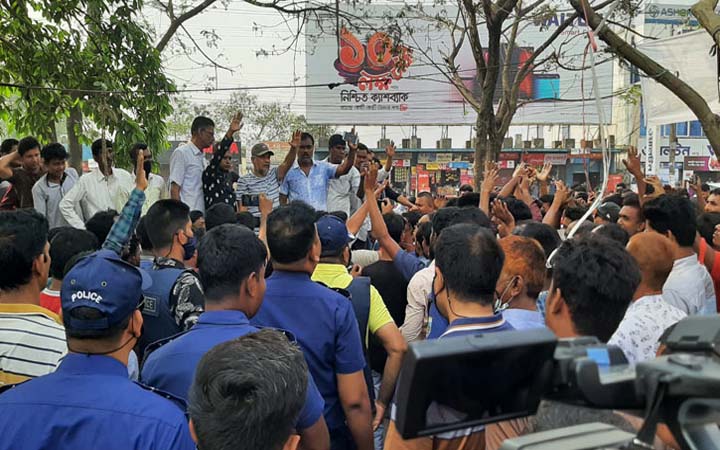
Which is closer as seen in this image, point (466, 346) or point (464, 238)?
point (466, 346)

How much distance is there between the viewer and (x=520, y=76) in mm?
10711

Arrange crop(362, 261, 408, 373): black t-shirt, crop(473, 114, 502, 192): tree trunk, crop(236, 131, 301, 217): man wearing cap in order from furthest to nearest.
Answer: crop(473, 114, 502, 192): tree trunk, crop(236, 131, 301, 217): man wearing cap, crop(362, 261, 408, 373): black t-shirt

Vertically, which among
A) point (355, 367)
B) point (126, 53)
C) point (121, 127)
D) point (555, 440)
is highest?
point (126, 53)

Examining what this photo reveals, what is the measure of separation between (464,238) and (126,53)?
17.4 feet

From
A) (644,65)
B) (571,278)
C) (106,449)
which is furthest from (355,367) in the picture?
(644,65)

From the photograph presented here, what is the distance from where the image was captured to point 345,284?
316 cm

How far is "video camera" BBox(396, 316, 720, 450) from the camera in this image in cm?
79

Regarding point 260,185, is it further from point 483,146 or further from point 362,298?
point 483,146

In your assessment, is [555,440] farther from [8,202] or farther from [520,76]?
[520,76]

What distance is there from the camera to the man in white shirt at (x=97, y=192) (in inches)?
219

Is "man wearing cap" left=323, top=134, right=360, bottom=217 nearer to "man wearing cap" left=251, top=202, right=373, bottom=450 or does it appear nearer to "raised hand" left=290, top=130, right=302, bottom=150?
"raised hand" left=290, top=130, right=302, bottom=150

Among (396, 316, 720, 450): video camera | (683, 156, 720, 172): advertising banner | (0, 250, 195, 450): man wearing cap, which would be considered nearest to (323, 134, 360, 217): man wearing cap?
(0, 250, 195, 450): man wearing cap

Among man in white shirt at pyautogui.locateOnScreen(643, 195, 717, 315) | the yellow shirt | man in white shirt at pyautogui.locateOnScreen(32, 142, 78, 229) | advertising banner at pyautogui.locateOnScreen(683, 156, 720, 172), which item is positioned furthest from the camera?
advertising banner at pyautogui.locateOnScreen(683, 156, 720, 172)

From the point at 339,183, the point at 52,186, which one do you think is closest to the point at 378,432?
the point at 339,183
